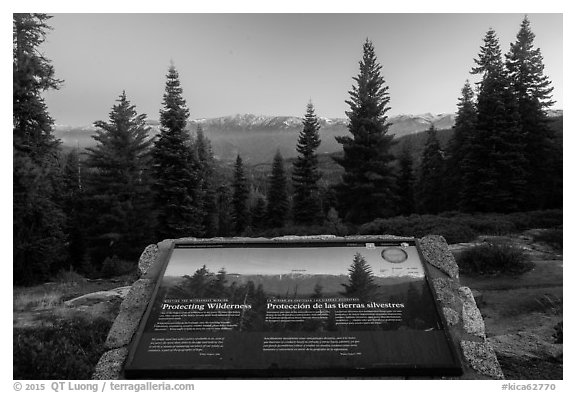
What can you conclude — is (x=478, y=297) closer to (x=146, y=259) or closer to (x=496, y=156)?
(x=146, y=259)

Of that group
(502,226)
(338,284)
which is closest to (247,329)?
(338,284)

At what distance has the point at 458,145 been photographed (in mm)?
37438

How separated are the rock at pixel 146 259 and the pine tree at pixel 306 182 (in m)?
35.8

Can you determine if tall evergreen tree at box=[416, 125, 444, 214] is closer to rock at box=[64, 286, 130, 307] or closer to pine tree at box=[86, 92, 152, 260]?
pine tree at box=[86, 92, 152, 260]

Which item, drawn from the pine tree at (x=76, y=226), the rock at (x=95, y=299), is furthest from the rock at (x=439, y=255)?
the pine tree at (x=76, y=226)

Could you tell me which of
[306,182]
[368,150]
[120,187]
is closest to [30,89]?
[120,187]

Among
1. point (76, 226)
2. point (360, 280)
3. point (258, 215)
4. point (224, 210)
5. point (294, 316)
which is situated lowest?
point (258, 215)

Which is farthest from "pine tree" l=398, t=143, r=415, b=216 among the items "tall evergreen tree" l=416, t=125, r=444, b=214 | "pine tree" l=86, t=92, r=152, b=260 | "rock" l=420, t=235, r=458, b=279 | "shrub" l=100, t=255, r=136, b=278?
"rock" l=420, t=235, r=458, b=279

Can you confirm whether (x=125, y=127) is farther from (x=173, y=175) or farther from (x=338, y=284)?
(x=338, y=284)

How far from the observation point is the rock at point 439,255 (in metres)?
4.80

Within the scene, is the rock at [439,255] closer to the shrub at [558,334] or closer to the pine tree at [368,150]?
the shrub at [558,334]

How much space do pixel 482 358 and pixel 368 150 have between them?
3010 cm

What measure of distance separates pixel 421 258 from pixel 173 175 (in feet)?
90.4

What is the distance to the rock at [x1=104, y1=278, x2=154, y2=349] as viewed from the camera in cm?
420
